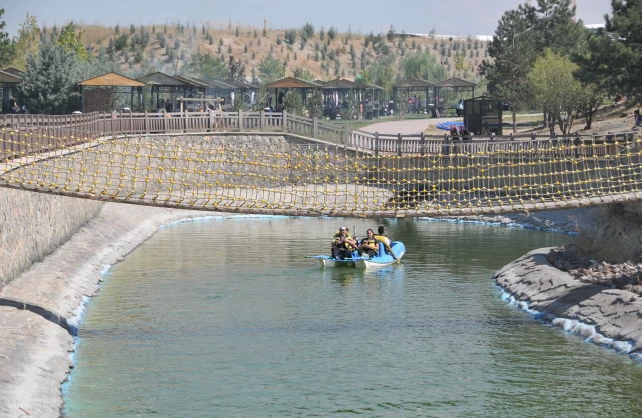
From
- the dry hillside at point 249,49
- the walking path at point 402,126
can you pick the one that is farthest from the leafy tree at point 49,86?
the dry hillside at point 249,49

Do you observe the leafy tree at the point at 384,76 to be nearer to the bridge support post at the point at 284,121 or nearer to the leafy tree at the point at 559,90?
the leafy tree at the point at 559,90

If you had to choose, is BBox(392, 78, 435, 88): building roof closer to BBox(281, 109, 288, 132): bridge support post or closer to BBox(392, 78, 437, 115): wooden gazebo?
BBox(392, 78, 437, 115): wooden gazebo

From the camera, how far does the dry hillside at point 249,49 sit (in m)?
115

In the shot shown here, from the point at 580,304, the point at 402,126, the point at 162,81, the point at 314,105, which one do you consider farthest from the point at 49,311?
the point at 314,105

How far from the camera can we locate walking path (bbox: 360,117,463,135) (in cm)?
6342

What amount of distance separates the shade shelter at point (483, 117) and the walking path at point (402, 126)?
7.60 m

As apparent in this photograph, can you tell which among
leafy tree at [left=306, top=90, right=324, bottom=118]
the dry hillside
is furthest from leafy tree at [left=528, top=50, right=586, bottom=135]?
the dry hillside

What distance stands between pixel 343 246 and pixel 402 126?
37498mm

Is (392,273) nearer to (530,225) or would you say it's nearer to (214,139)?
(530,225)

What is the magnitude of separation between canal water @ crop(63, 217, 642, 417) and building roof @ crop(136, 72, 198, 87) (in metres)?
22.9

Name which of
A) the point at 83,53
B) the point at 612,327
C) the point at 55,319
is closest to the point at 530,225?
the point at 612,327

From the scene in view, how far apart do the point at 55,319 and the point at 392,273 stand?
11720 millimetres

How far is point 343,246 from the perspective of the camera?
32969mm

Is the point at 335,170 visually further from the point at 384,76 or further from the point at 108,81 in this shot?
the point at 384,76
